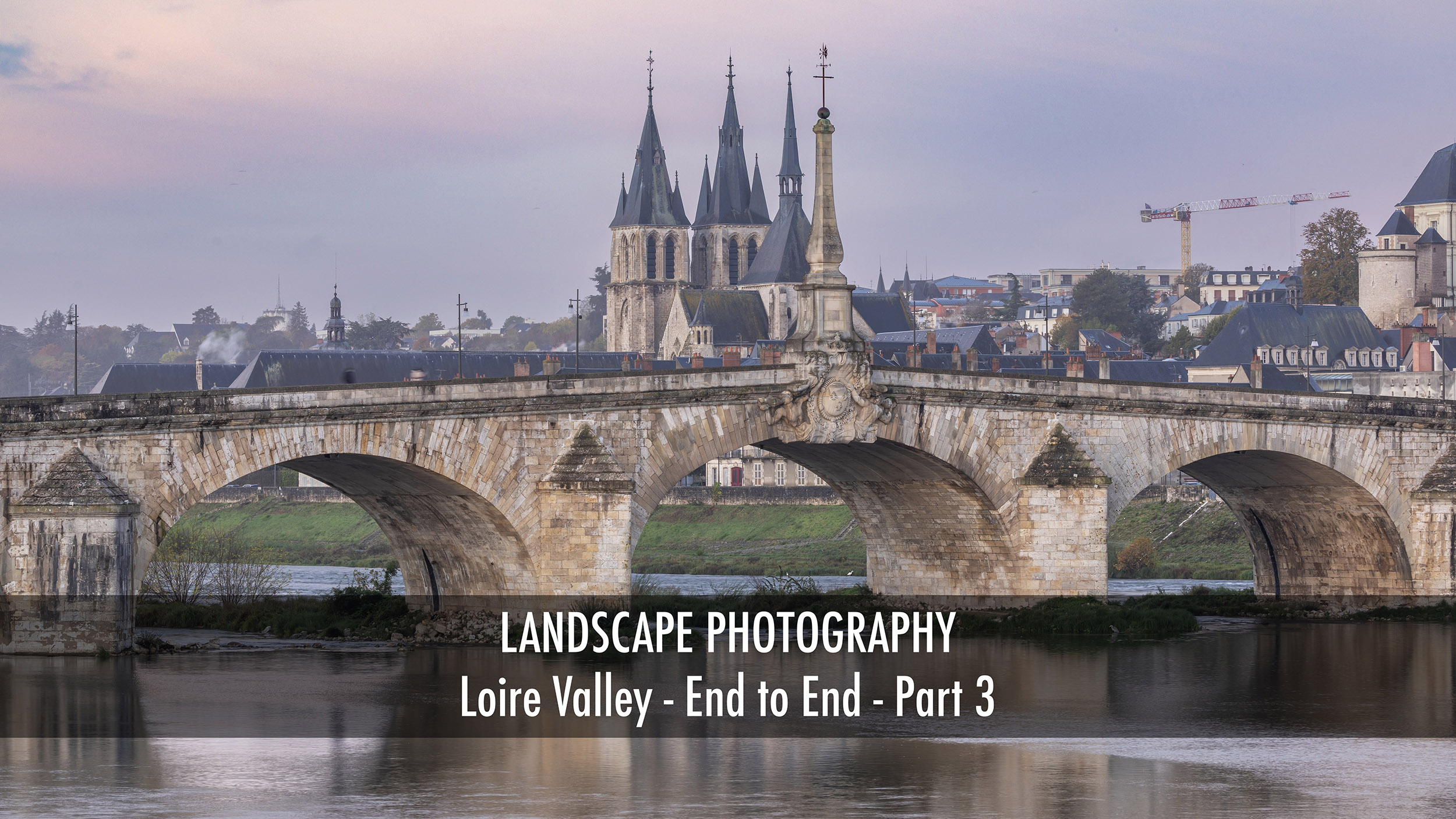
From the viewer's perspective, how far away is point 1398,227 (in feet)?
433

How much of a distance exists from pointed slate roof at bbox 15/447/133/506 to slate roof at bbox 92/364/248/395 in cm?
6795

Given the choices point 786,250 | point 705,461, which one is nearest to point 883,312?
point 786,250

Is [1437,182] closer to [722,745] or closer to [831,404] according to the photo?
[831,404]

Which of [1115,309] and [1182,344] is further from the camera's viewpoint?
[1115,309]

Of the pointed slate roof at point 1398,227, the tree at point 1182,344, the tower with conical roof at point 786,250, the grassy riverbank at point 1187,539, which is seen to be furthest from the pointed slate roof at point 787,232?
the grassy riverbank at point 1187,539

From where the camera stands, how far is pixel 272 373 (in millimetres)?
97688

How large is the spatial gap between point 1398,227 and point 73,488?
116 m

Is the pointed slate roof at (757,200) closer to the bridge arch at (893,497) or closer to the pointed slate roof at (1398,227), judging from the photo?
the pointed slate roof at (1398,227)

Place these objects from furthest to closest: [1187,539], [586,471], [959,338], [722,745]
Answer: [959,338] < [1187,539] < [586,471] < [722,745]

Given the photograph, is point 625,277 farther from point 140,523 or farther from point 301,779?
point 301,779

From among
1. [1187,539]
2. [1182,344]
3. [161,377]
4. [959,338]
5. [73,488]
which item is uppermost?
[1182,344]

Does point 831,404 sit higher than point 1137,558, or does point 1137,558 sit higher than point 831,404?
point 831,404

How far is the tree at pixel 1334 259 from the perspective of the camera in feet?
448

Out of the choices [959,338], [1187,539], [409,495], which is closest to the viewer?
[409,495]
